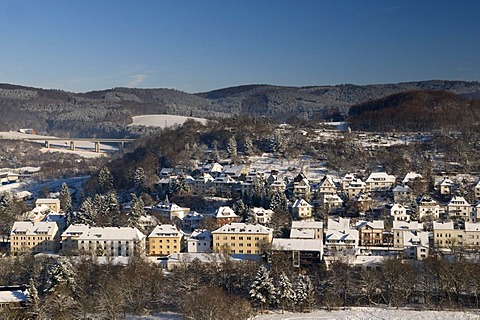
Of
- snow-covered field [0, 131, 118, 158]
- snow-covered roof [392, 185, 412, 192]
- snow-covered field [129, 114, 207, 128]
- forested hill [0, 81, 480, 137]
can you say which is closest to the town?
snow-covered roof [392, 185, 412, 192]

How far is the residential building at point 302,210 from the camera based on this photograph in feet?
122

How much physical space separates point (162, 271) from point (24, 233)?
382 inches

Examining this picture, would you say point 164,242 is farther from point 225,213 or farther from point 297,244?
point 297,244

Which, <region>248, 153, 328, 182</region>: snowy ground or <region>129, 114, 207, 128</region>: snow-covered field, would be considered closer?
<region>248, 153, 328, 182</region>: snowy ground

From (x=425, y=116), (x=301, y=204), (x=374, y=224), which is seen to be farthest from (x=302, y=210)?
(x=425, y=116)

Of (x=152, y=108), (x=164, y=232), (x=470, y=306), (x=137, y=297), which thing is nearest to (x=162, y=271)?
(x=137, y=297)

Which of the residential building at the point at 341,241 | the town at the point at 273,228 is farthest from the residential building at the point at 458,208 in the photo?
the residential building at the point at 341,241

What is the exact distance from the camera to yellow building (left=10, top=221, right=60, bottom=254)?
111ft

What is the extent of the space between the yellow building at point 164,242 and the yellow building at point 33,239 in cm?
518

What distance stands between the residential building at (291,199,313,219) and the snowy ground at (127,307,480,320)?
12.4 meters

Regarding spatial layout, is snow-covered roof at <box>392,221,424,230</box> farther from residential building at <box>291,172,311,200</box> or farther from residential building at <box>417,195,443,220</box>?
residential building at <box>291,172,311,200</box>

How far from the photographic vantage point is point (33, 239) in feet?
112

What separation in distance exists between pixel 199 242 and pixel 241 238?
199 cm

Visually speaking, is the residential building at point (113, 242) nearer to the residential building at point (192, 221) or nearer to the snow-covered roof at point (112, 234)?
the snow-covered roof at point (112, 234)
